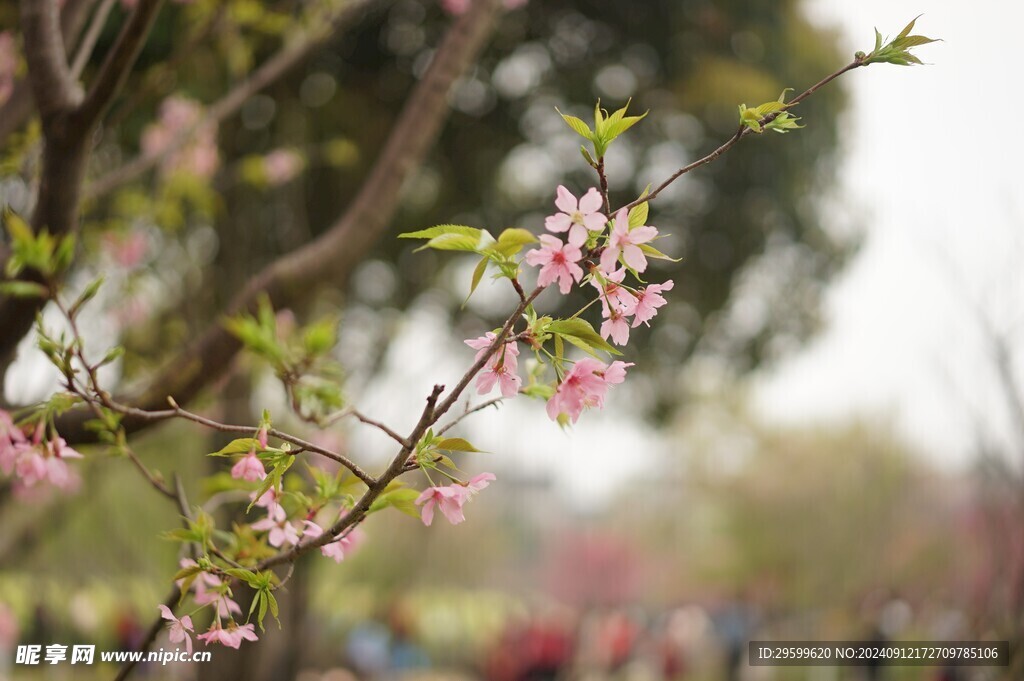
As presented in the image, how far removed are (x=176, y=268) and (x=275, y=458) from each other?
2.96 metres

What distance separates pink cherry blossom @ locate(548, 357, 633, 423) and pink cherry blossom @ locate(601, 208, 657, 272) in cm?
9

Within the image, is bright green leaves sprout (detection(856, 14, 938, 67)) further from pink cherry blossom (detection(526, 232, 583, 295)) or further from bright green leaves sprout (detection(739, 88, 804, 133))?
pink cherry blossom (detection(526, 232, 583, 295))

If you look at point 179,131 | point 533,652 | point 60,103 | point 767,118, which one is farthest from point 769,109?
point 533,652

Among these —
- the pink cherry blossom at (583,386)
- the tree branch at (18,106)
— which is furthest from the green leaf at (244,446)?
the tree branch at (18,106)

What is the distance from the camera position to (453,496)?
0.70m

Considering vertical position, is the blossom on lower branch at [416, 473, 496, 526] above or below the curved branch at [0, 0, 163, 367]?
below

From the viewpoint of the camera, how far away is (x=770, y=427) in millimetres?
8117

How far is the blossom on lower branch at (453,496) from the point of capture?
2.28 ft

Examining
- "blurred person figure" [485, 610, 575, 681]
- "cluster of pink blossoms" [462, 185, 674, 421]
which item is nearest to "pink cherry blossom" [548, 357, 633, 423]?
"cluster of pink blossoms" [462, 185, 674, 421]

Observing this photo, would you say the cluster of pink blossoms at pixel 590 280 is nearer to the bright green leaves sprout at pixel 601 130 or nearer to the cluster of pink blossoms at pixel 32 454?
the bright green leaves sprout at pixel 601 130

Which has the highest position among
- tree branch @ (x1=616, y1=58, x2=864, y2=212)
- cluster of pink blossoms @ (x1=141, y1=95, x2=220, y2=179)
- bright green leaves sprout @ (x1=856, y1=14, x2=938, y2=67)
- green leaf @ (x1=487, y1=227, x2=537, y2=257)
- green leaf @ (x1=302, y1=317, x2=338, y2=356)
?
cluster of pink blossoms @ (x1=141, y1=95, x2=220, y2=179)

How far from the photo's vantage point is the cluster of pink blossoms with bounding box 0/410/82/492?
2.73ft

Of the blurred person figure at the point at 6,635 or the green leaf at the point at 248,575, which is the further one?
the blurred person figure at the point at 6,635

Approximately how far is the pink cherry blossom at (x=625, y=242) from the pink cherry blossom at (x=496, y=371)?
0.11 meters
